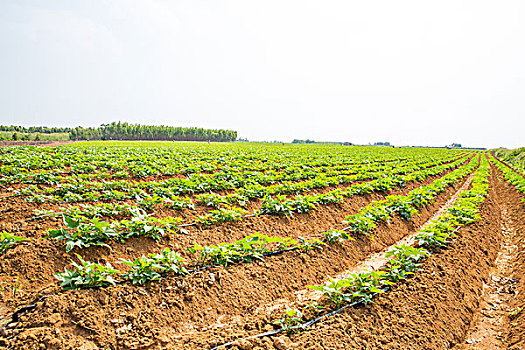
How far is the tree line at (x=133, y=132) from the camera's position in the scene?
281 ft

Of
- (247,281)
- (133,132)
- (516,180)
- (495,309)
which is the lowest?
(495,309)

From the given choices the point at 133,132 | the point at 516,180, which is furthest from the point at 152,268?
the point at 133,132

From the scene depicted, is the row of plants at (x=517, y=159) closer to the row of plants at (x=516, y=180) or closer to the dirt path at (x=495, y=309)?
the row of plants at (x=516, y=180)

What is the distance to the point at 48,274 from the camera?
14.2 ft

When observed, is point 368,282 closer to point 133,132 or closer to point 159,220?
point 159,220

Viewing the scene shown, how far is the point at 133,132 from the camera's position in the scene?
98812 millimetres

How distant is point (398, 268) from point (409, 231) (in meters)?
4.15

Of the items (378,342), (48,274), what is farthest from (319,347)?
(48,274)

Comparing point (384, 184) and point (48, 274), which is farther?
point (384, 184)

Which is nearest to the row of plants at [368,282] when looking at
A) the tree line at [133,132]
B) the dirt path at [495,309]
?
the dirt path at [495,309]

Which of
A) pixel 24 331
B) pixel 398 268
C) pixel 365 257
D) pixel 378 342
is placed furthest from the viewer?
pixel 365 257

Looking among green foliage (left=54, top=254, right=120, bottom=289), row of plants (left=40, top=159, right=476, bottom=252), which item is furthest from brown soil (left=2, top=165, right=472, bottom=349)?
row of plants (left=40, top=159, right=476, bottom=252)

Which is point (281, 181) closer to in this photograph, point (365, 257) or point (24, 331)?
point (365, 257)

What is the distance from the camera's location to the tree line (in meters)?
85.7
